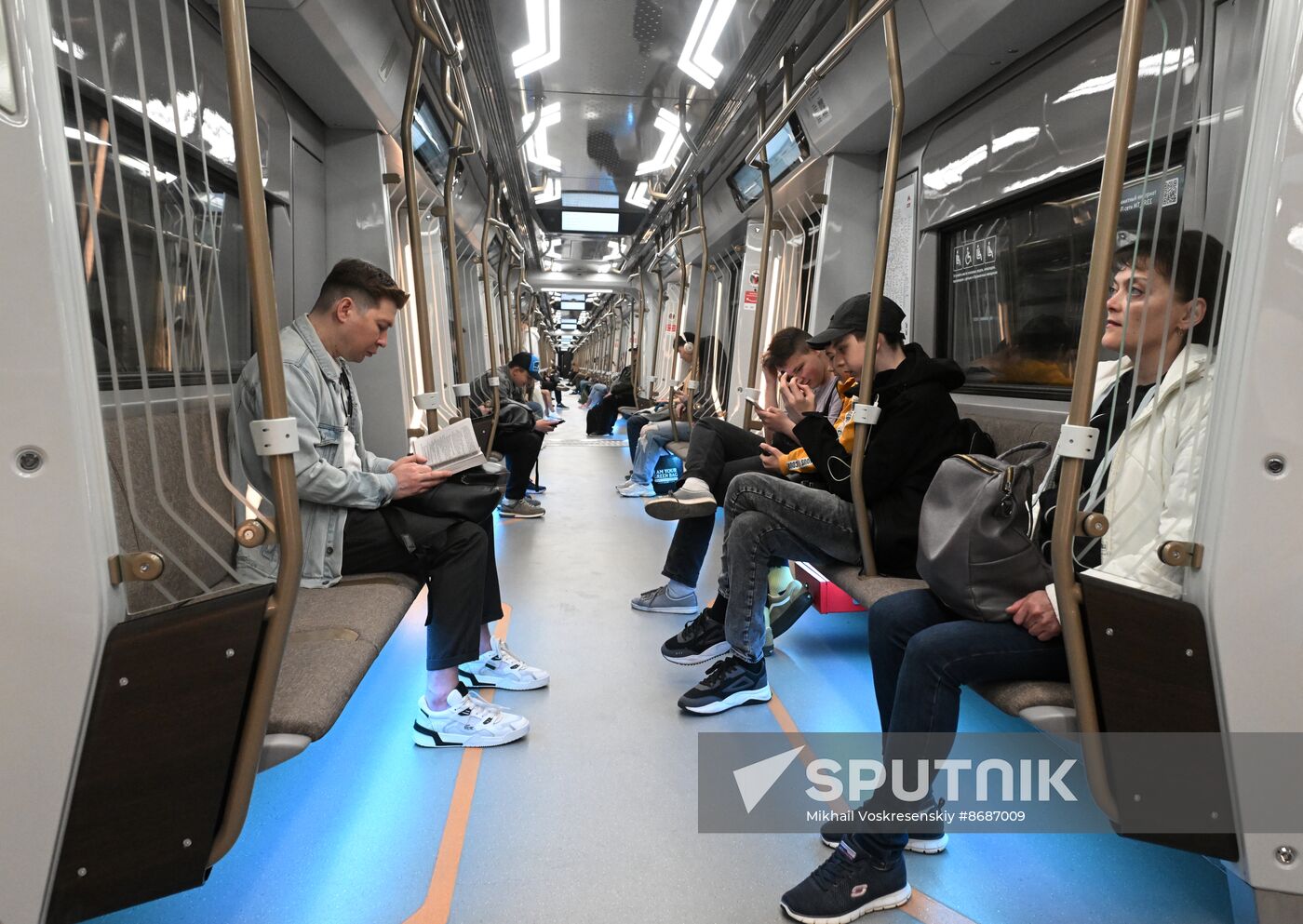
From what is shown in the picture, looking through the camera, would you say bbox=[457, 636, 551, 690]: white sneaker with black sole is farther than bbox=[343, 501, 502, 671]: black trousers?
Yes

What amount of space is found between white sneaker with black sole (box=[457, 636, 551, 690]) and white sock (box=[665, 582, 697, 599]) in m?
1.17

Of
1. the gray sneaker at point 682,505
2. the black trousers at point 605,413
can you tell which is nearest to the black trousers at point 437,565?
the gray sneaker at point 682,505

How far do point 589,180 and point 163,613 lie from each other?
8.14m

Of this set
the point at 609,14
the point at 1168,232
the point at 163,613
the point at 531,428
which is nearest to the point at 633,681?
the point at 163,613

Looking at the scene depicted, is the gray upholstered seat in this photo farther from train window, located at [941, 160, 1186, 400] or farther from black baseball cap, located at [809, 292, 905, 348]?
train window, located at [941, 160, 1186, 400]

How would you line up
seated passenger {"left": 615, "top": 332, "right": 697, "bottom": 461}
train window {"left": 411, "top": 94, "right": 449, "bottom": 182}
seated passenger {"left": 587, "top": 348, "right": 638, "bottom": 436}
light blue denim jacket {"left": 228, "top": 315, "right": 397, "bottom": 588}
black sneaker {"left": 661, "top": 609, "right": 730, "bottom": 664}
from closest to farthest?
light blue denim jacket {"left": 228, "top": 315, "right": 397, "bottom": 588}, black sneaker {"left": 661, "top": 609, "right": 730, "bottom": 664}, train window {"left": 411, "top": 94, "right": 449, "bottom": 182}, seated passenger {"left": 615, "top": 332, "right": 697, "bottom": 461}, seated passenger {"left": 587, "top": 348, "right": 638, "bottom": 436}

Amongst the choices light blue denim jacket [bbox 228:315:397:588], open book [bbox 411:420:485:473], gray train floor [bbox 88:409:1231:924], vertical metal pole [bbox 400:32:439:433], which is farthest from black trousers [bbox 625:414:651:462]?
light blue denim jacket [bbox 228:315:397:588]

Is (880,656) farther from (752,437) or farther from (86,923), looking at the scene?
(752,437)

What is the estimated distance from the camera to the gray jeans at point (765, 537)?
314cm

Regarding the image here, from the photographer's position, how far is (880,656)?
242 cm

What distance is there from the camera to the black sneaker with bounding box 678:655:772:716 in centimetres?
321

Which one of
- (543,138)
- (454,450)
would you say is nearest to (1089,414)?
(454,450)

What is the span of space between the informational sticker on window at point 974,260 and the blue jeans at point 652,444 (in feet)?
11.8

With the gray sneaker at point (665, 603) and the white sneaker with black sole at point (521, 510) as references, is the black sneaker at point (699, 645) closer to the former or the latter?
the gray sneaker at point (665, 603)
